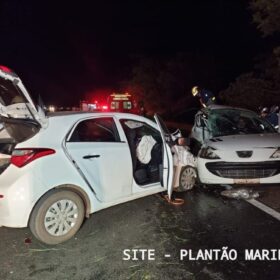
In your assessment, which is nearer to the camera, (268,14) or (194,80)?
(268,14)

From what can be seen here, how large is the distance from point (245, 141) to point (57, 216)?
148 inches

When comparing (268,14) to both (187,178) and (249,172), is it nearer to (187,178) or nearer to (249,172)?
(249,172)

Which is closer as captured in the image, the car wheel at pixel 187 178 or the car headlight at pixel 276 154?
the car headlight at pixel 276 154

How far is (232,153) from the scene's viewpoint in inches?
240

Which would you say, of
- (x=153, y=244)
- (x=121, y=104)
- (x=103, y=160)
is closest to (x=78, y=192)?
(x=103, y=160)

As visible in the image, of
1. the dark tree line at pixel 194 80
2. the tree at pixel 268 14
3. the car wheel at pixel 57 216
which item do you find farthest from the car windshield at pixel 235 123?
the dark tree line at pixel 194 80

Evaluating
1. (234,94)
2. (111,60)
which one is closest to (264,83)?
(234,94)

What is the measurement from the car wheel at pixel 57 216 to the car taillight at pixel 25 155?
480 mm

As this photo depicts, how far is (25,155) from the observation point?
4.09 metres

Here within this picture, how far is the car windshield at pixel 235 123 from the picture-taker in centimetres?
742

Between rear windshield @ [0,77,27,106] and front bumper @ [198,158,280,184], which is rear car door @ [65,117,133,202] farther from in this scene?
front bumper @ [198,158,280,184]

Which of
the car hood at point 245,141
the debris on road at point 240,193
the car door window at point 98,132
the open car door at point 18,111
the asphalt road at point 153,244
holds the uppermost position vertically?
the open car door at point 18,111

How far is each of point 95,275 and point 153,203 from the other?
238 cm

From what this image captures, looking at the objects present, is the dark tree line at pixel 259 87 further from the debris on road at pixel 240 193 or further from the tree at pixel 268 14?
the debris on road at pixel 240 193
